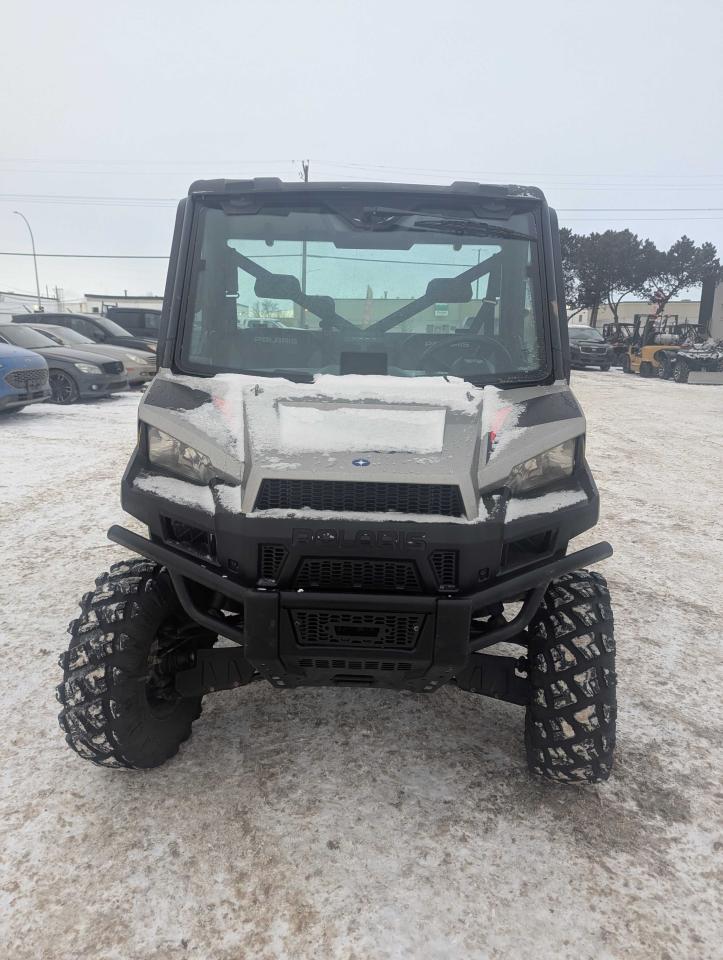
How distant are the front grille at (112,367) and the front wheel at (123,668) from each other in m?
11.1

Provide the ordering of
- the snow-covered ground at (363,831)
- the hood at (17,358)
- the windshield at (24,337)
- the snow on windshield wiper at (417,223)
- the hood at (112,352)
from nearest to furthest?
the snow-covered ground at (363,831)
the snow on windshield wiper at (417,223)
the hood at (17,358)
the windshield at (24,337)
the hood at (112,352)

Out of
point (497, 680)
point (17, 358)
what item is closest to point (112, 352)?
point (17, 358)

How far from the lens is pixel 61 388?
12.7 metres

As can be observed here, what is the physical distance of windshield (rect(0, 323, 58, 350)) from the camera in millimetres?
12230

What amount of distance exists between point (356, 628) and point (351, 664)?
0.13 meters

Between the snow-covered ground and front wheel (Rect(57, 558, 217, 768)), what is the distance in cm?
21

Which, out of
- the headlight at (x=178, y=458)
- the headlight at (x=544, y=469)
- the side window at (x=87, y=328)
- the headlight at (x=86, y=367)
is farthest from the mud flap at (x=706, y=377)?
the headlight at (x=178, y=458)

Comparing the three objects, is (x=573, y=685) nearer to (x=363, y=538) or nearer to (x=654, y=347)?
(x=363, y=538)

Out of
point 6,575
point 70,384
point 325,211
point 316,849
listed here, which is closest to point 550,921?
point 316,849

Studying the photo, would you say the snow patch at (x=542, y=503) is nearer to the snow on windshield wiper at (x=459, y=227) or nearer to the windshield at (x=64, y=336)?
the snow on windshield wiper at (x=459, y=227)

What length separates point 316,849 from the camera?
7.51 ft

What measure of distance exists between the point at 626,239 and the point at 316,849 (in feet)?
175

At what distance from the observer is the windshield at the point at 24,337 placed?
12.2m

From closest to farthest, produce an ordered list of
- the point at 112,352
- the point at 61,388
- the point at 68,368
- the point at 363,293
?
the point at 363,293
the point at 68,368
the point at 61,388
the point at 112,352
